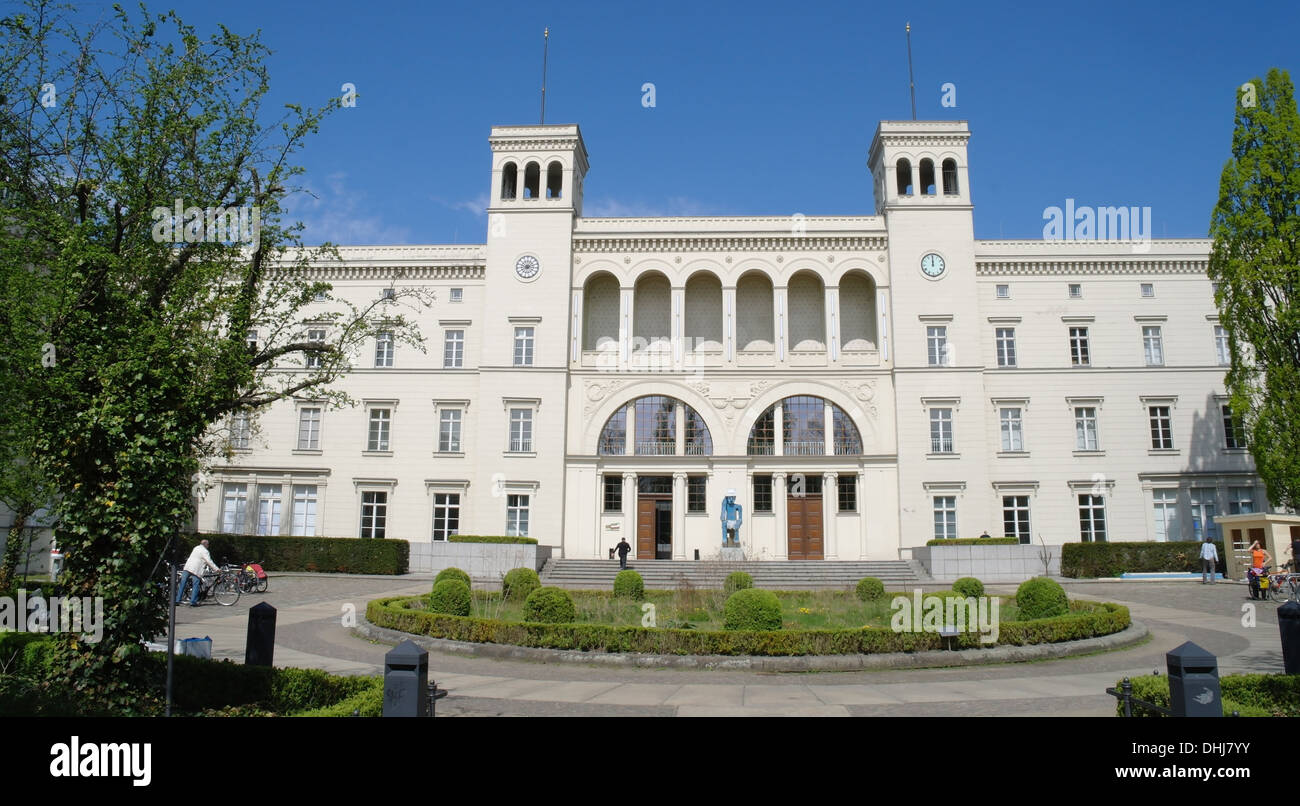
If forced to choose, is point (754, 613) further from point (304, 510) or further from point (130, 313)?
point (304, 510)

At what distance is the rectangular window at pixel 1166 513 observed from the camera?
3522 centimetres

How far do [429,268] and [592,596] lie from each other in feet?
75.3

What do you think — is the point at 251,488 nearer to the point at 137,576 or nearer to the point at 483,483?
the point at 483,483

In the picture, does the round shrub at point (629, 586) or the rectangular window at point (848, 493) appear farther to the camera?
the rectangular window at point (848, 493)

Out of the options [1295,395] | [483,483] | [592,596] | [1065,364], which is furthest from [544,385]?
[1295,395]

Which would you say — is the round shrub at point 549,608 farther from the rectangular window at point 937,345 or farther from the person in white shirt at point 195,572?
the rectangular window at point 937,345

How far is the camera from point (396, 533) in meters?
36.6

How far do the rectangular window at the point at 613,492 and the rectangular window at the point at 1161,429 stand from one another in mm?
24901

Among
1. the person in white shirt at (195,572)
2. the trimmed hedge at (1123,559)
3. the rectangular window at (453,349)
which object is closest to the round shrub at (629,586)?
the person in white shirt at (195,572)

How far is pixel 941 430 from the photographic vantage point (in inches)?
1400

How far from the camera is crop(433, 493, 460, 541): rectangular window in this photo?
120ft

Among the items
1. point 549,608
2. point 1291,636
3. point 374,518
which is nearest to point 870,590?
point 549,608

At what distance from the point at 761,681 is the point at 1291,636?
7.54m

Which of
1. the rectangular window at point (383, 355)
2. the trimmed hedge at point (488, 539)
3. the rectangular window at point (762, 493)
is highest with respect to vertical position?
the rectangular window at point (383, 355)
